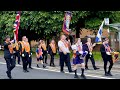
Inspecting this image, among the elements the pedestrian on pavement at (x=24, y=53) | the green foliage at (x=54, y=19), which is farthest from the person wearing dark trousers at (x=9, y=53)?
the green foliage at (x=54, y=19)

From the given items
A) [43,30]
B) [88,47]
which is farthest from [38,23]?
[88,47]

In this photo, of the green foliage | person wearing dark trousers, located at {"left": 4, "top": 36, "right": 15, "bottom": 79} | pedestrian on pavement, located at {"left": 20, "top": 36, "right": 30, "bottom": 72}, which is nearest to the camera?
person wearing dark trousers, located at {"left": 4, "top": 36, "right": 15, "bottom": 79}

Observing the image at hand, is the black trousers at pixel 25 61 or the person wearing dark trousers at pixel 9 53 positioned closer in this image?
the person wearing dark trousers at pixel 9 53

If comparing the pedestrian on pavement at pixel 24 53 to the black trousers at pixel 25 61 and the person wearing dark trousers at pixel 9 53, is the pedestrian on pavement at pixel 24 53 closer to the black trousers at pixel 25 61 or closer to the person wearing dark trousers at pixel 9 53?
the black trousers at pixel 25 61

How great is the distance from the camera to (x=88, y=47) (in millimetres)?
17531

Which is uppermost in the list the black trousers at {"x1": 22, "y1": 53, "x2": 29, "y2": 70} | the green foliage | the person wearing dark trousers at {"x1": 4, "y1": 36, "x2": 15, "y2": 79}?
the green foliage

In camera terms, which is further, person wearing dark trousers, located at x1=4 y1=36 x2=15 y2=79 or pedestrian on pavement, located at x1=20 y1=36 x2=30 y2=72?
pedestrian on pavement, located at x1=20 y1=36 x2=30 y2=72

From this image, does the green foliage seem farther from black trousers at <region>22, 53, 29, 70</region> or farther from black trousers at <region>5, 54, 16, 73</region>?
black trousers at <region>5, 54, 16, 73</region>

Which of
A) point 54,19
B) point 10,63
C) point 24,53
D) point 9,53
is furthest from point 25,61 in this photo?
point 54,19

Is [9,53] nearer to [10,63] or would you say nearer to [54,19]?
[10,63]

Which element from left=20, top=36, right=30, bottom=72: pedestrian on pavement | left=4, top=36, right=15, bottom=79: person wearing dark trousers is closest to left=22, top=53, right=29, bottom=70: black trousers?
left=20, top=36, right=30, bottom=72: pedestrian on pavement
